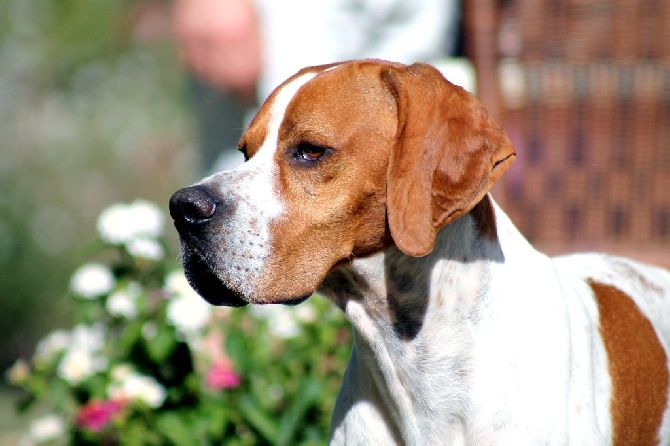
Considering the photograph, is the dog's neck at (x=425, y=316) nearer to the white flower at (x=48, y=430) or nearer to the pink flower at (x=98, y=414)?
the pink flower at (x=98, y=414)

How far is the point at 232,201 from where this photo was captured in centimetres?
267

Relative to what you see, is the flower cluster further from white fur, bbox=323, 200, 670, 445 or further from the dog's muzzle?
the dog's muzzle

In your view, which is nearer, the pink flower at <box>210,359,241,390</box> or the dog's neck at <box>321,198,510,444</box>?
the dog's neck at <box>321,198,510,444</box>

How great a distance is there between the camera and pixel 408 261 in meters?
2.78

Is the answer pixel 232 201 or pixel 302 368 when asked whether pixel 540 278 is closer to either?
pixel 232 201

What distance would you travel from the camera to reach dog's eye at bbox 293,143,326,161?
271cm

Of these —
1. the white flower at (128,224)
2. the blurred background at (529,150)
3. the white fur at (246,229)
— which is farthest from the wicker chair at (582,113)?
the white fur at (246,229)

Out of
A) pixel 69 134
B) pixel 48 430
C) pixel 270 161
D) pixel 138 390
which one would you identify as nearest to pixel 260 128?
pixel 270 161

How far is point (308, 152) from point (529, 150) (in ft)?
6.49

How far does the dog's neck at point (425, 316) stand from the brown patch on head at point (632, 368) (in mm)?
454

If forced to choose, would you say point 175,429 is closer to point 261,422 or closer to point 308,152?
point 261,422

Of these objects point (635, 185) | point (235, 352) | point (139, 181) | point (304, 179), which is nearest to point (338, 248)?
point (304, 179)

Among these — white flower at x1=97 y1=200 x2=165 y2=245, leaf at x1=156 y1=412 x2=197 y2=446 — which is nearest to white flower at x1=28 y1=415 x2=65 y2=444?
leaf at x1=156 y1=412 x2=197 y2=446

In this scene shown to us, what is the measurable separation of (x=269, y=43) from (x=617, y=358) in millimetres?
2756
